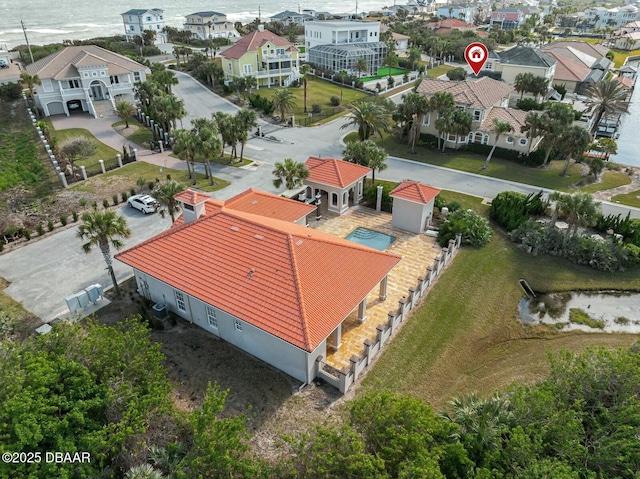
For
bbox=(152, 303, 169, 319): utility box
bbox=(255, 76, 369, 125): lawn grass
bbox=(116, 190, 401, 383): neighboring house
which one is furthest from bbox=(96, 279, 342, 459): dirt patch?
bbox=(255, 76, 369, 125): lawn grass

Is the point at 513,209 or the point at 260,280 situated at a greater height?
the point at 260,280

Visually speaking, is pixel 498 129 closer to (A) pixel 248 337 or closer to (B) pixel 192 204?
(B) pixel 192 204

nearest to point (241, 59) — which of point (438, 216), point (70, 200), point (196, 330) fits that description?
point (70, 200)

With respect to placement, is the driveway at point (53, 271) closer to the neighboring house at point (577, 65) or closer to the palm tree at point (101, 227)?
the palm tree at point (101, 227)

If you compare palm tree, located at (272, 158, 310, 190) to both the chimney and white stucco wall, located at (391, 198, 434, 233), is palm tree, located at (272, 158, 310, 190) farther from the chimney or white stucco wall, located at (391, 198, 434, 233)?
the chimney

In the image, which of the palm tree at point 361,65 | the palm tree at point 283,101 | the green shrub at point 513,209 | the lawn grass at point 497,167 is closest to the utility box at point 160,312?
the green shrub at point 513,209

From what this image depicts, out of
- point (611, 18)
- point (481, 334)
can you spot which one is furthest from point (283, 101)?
point (611, 18)
